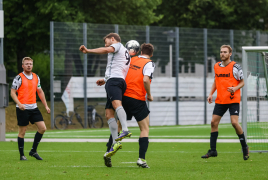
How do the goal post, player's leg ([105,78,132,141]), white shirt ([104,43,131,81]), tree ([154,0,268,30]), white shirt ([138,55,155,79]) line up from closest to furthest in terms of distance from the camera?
player's leg ([105,78,132,141])
white shirt ([104,43,131,81])
white shirt ([138,55,155,79])
the goal post
tree ([154,0,268,30])

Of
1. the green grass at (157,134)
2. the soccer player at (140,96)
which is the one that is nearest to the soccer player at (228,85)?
the soccer player at (140,96)

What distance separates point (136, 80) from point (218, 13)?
2129cm

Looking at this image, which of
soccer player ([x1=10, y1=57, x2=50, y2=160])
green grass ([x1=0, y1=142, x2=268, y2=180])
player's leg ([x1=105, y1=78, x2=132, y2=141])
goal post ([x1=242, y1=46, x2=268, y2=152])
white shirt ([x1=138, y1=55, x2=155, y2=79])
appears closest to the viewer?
green grass ([x1=0, y1=142, x2=268, y2=180])

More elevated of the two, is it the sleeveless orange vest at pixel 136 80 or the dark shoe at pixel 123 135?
the sleeveless orange vest at pixel 136 80

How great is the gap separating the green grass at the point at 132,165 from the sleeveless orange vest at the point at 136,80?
1.16m

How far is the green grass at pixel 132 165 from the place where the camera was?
6.05 meters

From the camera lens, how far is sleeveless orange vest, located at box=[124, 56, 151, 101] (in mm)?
6938

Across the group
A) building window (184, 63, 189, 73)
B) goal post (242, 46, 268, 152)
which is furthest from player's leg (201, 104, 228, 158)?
building window (184, 63, 189, 73)

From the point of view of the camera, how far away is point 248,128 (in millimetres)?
10062

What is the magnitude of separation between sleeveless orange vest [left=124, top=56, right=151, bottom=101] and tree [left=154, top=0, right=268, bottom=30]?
2043 centimetres

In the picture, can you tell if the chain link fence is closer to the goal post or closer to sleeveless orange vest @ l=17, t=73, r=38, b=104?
the goal post

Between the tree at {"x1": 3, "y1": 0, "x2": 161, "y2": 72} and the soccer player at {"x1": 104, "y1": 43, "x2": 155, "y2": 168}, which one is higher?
the tree at {"x1": 3, "y1": 0, "x2": 161, "y2": 72}

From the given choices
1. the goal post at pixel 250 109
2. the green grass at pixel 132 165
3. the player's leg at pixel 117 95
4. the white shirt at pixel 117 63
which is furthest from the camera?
the goal post at pixel 250 109

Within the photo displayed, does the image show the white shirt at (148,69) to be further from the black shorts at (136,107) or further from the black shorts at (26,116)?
the black shorts at (26,116)
